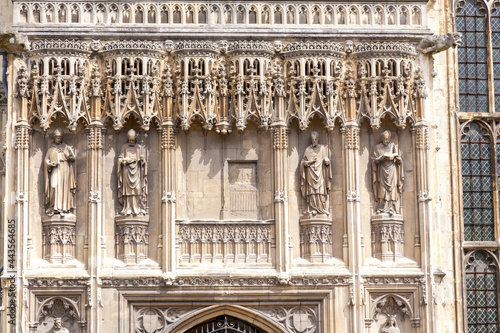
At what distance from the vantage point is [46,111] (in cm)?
1984

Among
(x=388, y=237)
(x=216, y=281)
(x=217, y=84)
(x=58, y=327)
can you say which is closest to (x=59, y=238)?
(x=58, y=327)

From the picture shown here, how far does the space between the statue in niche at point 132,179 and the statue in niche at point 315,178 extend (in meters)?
2.97

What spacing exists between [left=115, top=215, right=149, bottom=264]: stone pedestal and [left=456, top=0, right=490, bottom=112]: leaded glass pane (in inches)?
274

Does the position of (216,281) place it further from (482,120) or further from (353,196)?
(482,120)

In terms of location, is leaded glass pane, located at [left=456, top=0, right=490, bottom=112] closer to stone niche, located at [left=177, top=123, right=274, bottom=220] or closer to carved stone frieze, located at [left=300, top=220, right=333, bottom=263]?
carved stone frieze, located at [left=300, top=220, right=333, bottom=263]

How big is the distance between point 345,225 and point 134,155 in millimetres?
4132

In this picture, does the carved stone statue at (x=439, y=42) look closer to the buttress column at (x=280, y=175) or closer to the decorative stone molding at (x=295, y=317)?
the buttress column at (x=280, y=175)

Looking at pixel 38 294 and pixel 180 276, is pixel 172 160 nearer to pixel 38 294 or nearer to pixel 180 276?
pixel 180 276

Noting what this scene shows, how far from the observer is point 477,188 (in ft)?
70.0

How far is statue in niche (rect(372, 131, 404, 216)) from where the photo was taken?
66.0 ft

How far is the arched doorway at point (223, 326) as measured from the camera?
19.9 meters

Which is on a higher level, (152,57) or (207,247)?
(152,57)

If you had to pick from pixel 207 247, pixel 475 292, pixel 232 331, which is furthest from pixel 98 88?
pixel 475 292

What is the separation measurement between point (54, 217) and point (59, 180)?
68 centimetres
